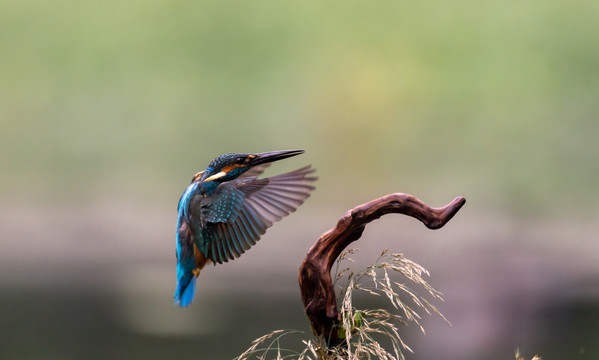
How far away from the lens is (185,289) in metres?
1.21

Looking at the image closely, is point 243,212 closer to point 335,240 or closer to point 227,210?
point 227,210

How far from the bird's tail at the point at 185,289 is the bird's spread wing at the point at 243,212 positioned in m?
0.05

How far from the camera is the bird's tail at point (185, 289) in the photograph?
3.93ft

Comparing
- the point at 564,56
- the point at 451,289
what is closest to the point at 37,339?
the point at 451,289

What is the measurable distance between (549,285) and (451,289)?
1.27ft

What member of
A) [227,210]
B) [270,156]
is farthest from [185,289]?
[270,156]

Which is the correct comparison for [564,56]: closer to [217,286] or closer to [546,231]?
[546,231]

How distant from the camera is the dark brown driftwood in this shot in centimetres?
109

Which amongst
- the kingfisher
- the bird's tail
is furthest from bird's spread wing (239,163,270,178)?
the bird's tail

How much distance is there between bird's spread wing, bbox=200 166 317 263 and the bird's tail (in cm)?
5

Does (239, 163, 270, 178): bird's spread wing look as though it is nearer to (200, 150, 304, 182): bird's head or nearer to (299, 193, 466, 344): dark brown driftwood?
(200, 150, 304, 182): bird's head

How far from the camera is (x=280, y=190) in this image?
1214 mm

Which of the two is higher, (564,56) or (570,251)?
(564,56)

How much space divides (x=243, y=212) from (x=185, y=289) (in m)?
0.17
